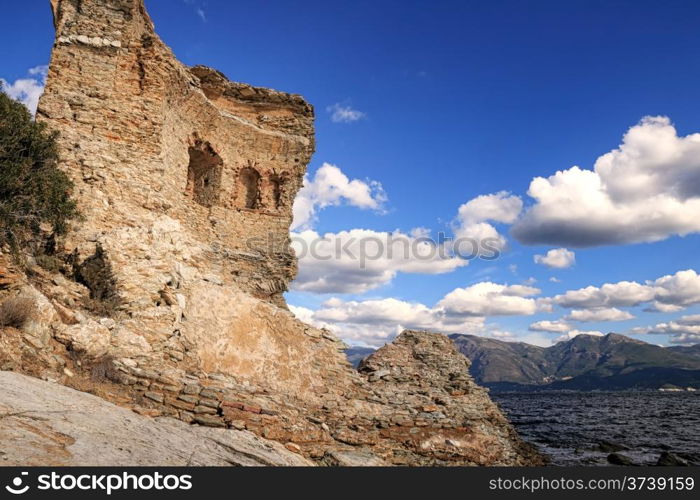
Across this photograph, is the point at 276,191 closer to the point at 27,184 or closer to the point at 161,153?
the point at 161,153

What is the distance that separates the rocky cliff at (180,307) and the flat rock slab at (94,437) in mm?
914

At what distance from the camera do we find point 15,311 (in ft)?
26.9

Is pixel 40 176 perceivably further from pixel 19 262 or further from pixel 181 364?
pixel 181 364

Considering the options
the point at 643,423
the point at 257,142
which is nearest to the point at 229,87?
the point at 257,142

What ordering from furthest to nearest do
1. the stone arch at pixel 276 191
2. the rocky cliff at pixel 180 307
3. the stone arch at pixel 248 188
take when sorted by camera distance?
1. the stone arch at pixel 276 191
2. the stone arch at pixel 248 188
3. the rocky cliff at pixel 180 307

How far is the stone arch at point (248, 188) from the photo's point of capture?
19558 millimetres

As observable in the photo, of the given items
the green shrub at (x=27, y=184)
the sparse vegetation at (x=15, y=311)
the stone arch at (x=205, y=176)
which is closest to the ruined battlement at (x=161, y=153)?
the stone arch at (x=205, y=176)

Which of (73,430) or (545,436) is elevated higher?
(73,430)

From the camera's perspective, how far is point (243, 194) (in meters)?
19.7

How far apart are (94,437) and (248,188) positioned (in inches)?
603

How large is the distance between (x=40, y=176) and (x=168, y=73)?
19.0 ft

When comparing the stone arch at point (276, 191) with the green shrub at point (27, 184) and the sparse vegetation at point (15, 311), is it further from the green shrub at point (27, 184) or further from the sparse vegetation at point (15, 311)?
the sparse vegetation at point (15, 311)

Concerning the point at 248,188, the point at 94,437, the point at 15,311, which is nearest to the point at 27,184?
the point at 15,311

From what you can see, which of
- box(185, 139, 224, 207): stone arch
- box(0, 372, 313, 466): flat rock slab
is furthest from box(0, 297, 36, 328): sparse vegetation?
box(185, 139, 224, 207): stone arch
